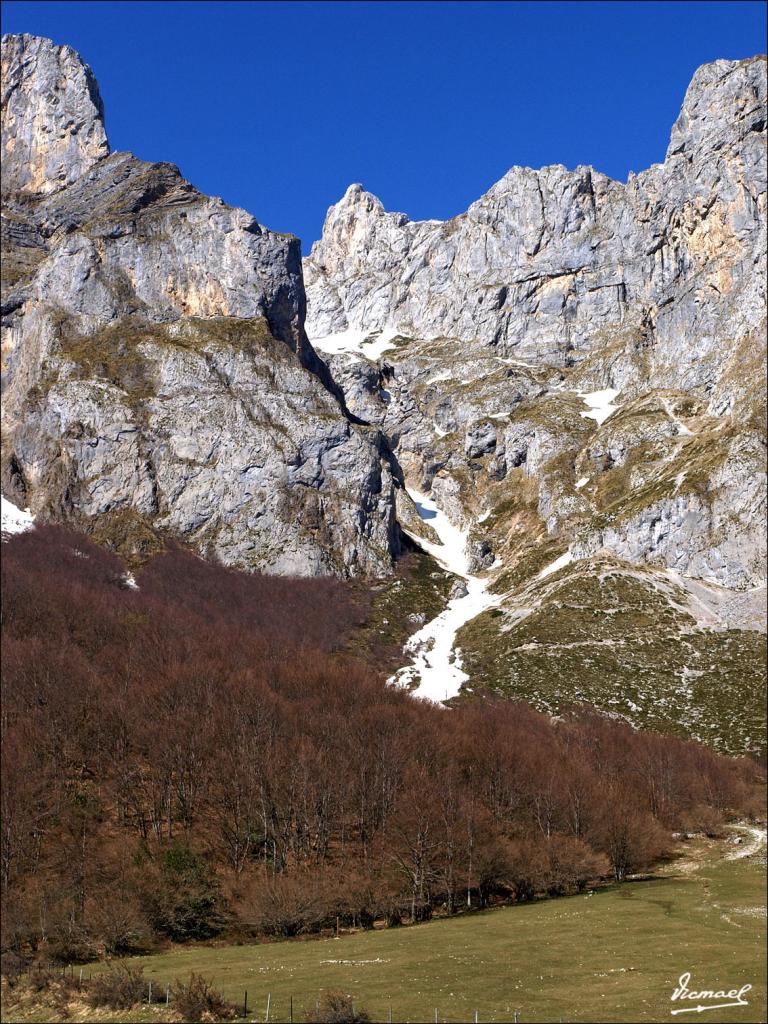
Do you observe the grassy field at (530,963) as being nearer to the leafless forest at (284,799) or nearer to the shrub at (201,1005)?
the shrub at (201,1005)

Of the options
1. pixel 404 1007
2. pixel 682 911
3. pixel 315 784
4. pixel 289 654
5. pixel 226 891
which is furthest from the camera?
pixel 289 654

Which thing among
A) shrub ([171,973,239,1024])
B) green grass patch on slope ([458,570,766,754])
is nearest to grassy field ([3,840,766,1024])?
shrub ([171,973,239,1024])

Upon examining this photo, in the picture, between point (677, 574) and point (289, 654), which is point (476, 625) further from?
point (289, 654)

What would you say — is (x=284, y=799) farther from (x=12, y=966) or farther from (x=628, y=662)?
(x=628, y=662)

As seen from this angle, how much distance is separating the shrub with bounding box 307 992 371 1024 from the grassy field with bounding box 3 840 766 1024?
3.41 feet

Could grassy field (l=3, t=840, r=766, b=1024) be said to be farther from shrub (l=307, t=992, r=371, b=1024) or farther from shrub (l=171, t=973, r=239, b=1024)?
shrub (l=171, t=973, r=239, b=1024)

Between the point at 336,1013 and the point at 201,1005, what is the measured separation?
8.05 m

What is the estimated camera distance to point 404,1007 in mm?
37156

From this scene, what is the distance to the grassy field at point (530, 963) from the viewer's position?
119 ft

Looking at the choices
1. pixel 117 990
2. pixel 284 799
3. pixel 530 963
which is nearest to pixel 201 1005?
pixel 117 990

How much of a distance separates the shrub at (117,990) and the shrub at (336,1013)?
1248 centimetres

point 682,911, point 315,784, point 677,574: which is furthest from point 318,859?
point 677,574

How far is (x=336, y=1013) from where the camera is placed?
34562 mm

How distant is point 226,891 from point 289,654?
75.9 metres
